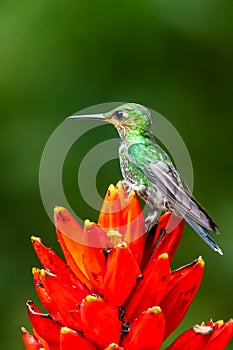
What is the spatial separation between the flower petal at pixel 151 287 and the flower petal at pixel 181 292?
30mm

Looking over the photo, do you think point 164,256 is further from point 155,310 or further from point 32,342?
point 32,342

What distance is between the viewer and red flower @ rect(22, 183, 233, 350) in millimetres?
1097

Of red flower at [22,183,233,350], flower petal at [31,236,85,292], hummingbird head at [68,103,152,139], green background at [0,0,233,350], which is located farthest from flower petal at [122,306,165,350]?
green background at [0,0,233,350]

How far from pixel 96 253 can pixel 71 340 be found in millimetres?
127

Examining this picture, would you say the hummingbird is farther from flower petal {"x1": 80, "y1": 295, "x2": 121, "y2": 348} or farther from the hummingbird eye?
flower petal {"x1": 80, "y1": 295, "x2": 121, "y2": 348}

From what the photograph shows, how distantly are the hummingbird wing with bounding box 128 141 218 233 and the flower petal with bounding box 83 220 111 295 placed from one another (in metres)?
0.11

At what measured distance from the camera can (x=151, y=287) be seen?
1119 mm

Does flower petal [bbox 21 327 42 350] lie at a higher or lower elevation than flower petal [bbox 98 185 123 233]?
lower

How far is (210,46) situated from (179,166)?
1526mm

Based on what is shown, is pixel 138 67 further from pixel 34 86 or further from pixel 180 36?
pixel 34 86

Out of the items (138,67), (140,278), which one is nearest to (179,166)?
(140,278)

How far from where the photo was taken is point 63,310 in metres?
1.13

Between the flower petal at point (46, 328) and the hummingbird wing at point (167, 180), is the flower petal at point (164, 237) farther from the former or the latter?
the flower petal at point (46, 328)

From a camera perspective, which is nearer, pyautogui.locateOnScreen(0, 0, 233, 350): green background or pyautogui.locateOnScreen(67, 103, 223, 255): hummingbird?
pyautogui.locateOnScreen(67, 103, 223, 255): hummingbird
